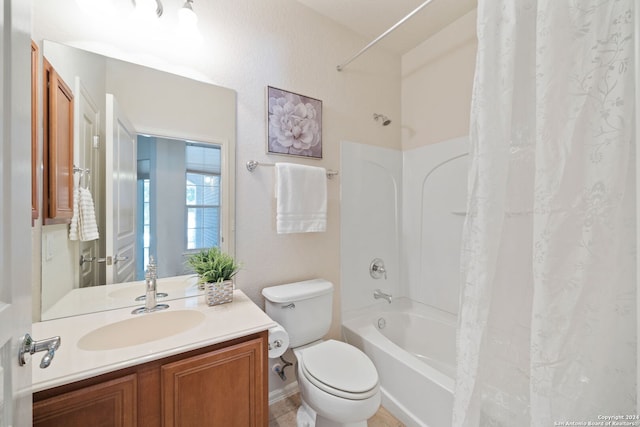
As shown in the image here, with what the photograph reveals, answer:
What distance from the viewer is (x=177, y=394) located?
91 cm

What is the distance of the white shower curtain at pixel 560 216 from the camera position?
1.66 ft

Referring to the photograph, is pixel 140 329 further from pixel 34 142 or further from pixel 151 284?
pixel 34 142

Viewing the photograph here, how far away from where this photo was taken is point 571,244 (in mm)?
547

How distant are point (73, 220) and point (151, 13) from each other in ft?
3.53

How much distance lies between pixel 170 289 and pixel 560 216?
162 centimetres

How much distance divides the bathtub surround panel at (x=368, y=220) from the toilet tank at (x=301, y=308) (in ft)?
1.19

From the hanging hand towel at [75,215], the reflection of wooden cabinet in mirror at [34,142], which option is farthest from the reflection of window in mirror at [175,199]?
the reflection of wooden cabinet in mirror at [34,142]

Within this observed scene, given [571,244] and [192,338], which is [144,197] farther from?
[571,244]

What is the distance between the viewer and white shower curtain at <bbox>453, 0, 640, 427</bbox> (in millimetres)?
507

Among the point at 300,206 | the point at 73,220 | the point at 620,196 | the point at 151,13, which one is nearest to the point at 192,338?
the point at 73,220

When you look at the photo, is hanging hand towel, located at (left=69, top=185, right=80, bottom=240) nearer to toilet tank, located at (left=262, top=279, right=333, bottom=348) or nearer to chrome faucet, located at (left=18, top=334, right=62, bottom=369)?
chrome faucet, located at (left=18, top=334, right=62, bottom=369)

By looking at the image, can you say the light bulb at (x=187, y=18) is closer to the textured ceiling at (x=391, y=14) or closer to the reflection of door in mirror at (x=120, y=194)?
the reflection of door in mirror at (x=120, y=194)

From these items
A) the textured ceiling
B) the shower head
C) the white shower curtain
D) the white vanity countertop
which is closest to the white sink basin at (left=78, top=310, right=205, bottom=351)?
the white vanity countertop

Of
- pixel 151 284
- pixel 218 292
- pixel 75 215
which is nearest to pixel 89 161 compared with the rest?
pixel 75 215
